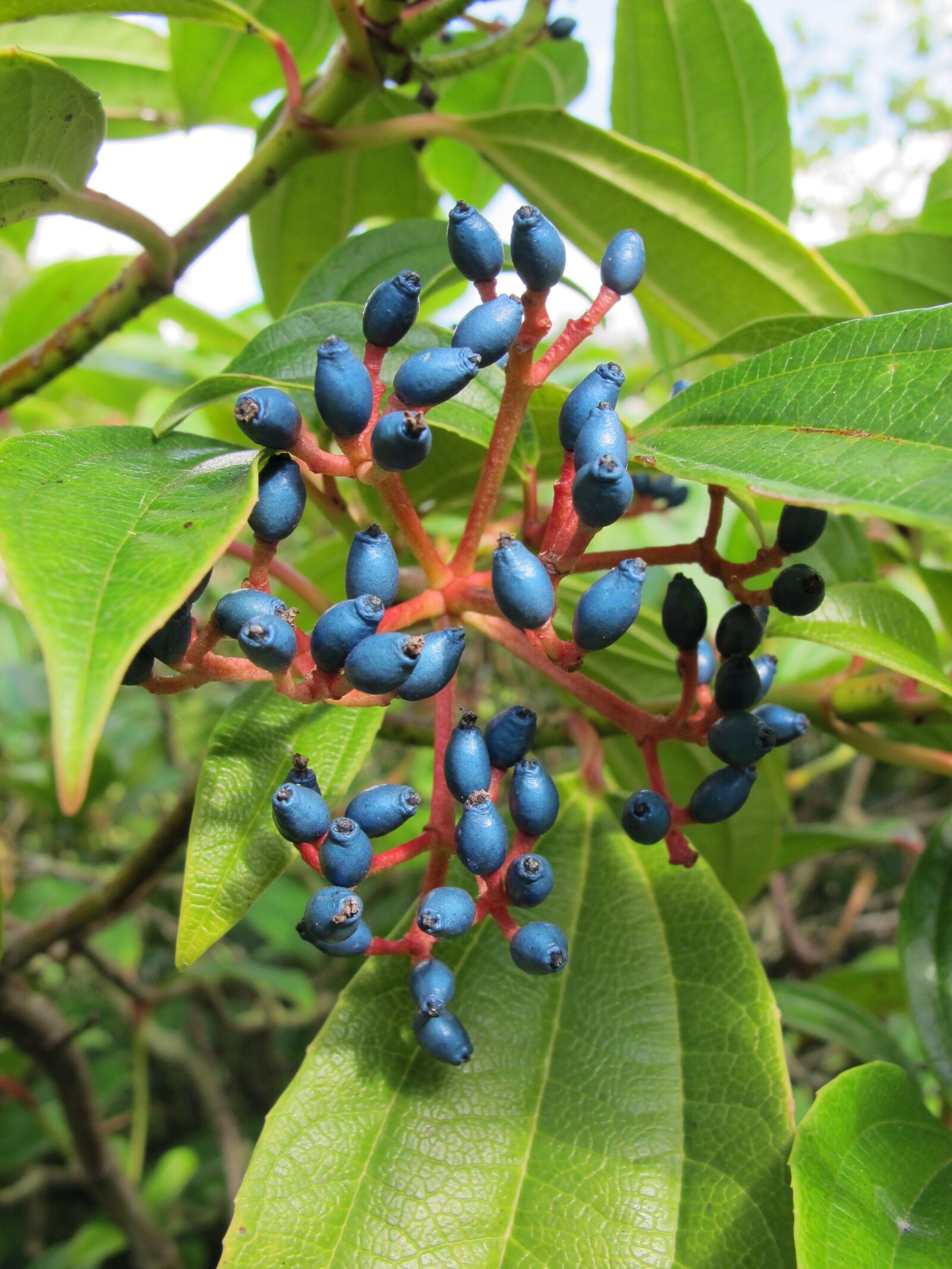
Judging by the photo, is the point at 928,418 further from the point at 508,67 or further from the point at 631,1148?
the point at 508,67

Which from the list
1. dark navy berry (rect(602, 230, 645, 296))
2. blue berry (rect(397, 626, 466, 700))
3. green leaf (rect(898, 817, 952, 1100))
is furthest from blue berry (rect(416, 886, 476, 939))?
green leaf (rect(898, 817, 952, 1100))

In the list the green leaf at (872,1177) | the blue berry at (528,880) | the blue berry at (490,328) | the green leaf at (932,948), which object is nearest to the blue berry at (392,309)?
the blue berry at (490,328)

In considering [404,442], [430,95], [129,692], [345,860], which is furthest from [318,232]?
[129,692]

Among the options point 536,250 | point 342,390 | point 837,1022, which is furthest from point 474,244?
point 837,1022

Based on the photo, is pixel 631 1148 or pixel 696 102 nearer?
pixel 631 1148

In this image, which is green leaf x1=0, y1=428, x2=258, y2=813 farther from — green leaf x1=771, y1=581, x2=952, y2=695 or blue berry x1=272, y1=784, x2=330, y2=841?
green leaf x1=771, y1=581, x2=952, y2=695
